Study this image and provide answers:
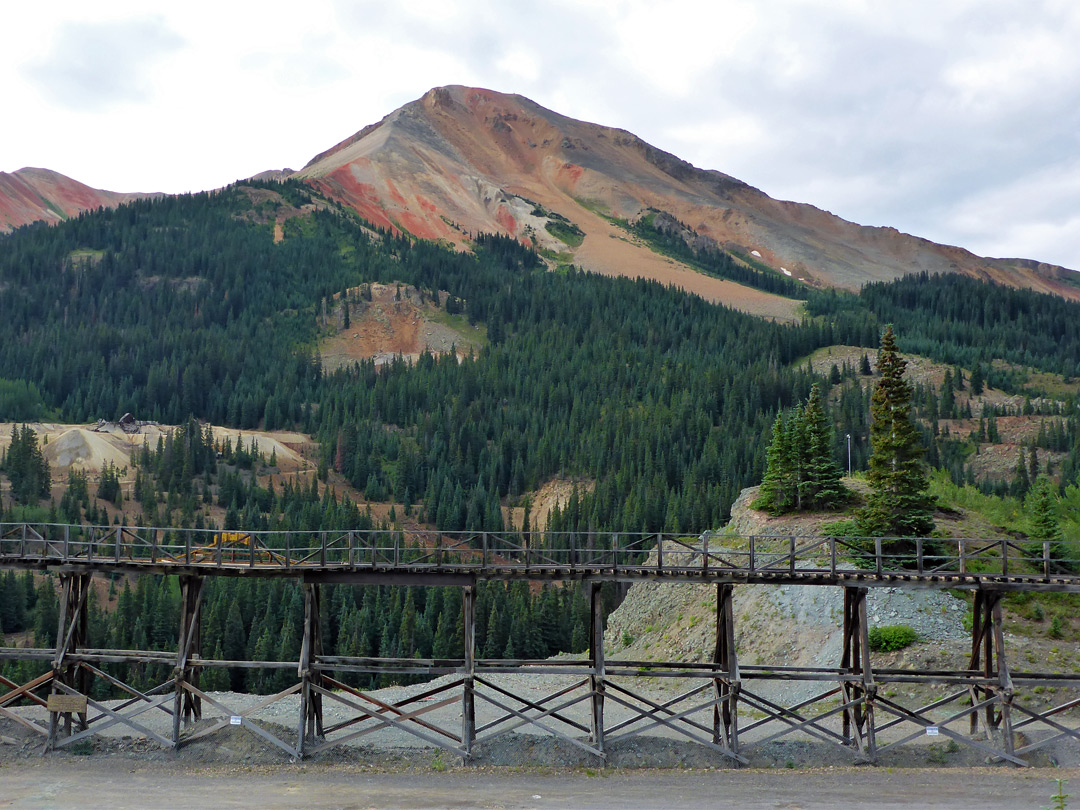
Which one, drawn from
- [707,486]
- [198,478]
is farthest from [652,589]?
[198,478]

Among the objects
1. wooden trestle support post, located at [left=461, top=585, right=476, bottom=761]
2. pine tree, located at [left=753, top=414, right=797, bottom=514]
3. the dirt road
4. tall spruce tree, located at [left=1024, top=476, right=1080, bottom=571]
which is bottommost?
the dirt road

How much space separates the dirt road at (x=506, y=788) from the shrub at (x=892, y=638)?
37.0 ft

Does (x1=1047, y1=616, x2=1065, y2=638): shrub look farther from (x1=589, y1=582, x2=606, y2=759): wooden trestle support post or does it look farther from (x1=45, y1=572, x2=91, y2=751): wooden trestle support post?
(x1=45, y1=572, x2=91, y2=751): wooden trestle support post

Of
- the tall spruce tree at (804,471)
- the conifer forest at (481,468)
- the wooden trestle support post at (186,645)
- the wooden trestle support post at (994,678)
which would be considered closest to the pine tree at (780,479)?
the tall spruce tree at (804,471)

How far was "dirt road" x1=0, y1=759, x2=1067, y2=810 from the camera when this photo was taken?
1229 inches

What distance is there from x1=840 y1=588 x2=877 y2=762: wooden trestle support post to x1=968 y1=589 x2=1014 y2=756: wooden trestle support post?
451 cm

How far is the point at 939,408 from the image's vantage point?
554ft

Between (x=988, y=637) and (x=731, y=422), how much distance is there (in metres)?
118

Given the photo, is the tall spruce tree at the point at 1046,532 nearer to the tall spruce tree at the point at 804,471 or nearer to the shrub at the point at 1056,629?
the shrub at the point at 1056,629

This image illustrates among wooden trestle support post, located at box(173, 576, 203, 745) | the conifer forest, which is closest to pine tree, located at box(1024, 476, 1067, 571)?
the conifer forest

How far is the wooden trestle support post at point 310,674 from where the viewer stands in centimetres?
3619

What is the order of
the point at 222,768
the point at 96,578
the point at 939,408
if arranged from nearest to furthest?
the point at 222,768 < the point at 96,578 < the point at 939,408

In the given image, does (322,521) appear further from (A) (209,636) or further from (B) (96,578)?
(A) (209,636)

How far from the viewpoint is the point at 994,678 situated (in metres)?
36.9
